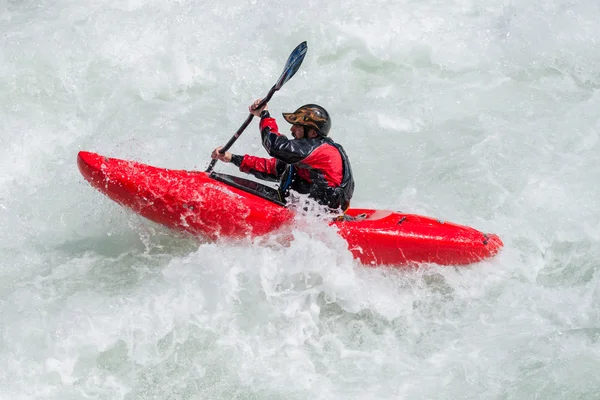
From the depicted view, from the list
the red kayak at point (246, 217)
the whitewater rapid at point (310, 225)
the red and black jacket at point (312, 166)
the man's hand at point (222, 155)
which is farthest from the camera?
the man's hand at point (222, 155)

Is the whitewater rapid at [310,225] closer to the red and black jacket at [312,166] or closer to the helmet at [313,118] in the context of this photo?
the red and black jacket at [312,166]

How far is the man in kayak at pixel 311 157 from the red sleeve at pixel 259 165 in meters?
0.15

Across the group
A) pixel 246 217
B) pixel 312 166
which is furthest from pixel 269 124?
pixel 246 217

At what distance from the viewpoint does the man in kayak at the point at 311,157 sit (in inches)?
205

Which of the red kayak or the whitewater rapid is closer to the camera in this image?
the whitewater rapid

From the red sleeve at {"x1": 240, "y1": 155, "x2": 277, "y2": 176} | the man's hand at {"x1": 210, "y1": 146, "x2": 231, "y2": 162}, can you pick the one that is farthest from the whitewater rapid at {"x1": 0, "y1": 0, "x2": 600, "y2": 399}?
the man's hand at {"x1": 210, "y1": 146, "x2": 231, "y2": 162}

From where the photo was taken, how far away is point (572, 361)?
4.78 meters

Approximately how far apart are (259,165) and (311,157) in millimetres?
577

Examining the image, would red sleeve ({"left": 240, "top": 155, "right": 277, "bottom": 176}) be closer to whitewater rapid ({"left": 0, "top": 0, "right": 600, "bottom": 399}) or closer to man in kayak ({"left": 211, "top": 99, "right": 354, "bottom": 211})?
man in kayak ({"left": 211, "top": 99, "right": 354, "bottom": 211})

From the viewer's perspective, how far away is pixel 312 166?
5242 mm

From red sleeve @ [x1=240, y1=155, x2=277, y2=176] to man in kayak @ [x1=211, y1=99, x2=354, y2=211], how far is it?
0.15 m

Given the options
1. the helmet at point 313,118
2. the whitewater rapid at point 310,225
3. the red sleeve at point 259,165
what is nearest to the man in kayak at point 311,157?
the helmet at point 313,118

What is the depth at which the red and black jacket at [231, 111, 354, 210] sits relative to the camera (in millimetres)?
5188

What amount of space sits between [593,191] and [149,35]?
4820 mm
